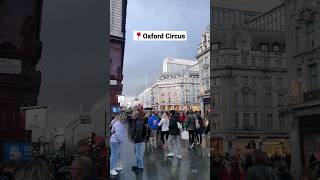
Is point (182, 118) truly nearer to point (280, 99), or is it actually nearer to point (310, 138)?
point (280, 99)

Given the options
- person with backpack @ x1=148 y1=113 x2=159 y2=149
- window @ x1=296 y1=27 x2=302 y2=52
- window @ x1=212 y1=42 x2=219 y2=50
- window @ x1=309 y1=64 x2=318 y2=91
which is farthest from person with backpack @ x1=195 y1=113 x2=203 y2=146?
window @ x1=296 y1=27 x2=302 y2=52

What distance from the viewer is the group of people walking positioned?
4734mm

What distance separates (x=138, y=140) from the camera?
487 centimetres

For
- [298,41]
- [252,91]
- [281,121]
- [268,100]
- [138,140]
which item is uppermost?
[298,41]

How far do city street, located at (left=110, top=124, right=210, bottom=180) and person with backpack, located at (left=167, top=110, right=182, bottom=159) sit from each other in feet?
0.17

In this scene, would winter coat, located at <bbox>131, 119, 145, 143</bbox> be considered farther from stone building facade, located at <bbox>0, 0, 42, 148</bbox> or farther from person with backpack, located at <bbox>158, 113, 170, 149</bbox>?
stone building facade, located at <bbox>0, 0, 42, 148</bbox>

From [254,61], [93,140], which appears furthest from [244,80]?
[93,140]

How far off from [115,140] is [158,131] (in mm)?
624

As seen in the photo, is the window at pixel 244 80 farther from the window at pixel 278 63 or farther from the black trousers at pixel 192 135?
the black trousers at pixel 192 135

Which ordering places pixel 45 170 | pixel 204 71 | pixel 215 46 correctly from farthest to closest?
1. pixel 215 46
2. pixel 204 71
3. pixel 45 170

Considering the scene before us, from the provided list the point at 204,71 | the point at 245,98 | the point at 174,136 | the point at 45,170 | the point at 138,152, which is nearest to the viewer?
the point at 45,170

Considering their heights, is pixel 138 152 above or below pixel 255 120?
below

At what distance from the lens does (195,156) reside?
204 inches

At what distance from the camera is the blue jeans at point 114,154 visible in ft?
15.0
